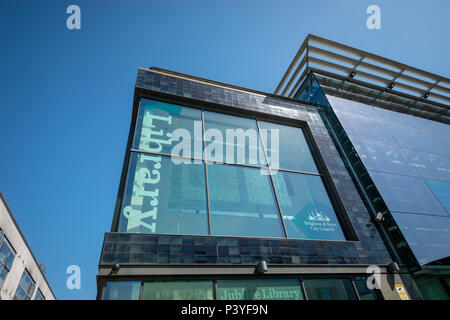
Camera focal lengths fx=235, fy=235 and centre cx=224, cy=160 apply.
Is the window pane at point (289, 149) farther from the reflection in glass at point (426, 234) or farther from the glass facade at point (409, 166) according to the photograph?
the reflection in glass at point (426, 234)

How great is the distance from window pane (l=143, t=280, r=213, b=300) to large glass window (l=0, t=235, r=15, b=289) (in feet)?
46.5

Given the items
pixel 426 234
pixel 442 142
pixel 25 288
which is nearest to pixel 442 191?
pixel 426 234

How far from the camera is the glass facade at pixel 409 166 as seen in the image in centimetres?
778

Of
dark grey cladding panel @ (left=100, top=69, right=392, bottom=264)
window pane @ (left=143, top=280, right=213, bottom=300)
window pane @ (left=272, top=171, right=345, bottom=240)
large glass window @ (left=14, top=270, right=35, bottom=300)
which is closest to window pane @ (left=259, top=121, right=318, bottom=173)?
window pane @ (left=272, top=171, right=345, bottom=240)

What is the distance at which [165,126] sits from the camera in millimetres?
8172

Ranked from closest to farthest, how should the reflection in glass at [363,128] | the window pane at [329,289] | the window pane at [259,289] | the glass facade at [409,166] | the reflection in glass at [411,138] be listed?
the window pane at [259,289]
the window pane at [329,289]
the glass facade at [409,166]
the reflection in glass at [363,128]
the reflection in glass at [411,138]

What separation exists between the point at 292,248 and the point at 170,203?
3482mm

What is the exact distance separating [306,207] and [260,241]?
237 cm

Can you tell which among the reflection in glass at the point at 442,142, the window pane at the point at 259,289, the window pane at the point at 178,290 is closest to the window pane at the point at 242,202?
the window pane at the point at 259,289

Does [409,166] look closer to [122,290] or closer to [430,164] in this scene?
[430,164]

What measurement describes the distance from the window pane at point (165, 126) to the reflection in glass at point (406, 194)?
683cm

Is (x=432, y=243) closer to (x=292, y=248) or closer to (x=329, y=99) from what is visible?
(x=292, y=248)

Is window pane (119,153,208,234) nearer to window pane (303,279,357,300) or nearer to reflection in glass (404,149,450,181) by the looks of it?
window pane (303,279,357,300)

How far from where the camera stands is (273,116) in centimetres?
1024
